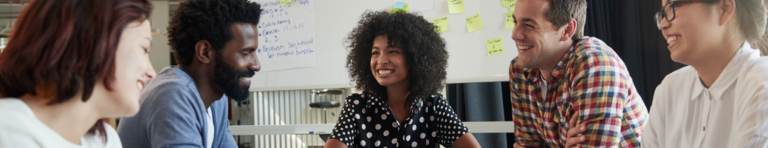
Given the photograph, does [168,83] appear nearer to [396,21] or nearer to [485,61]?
[396,21]

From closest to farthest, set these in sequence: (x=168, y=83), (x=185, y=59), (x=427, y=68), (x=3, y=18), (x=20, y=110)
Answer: (x=20, y=110), (x=168, y=83), (x=185, y=59), (x=427, y=68), (x=3, y=18)

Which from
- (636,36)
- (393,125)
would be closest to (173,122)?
(393,125)

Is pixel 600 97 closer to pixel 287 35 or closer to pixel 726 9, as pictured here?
pixel 726 9

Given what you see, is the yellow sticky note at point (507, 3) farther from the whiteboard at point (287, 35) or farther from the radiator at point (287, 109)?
the radiator at point (287, 109)

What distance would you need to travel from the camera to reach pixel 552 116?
4.93 feet

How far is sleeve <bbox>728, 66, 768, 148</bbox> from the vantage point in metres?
0.93

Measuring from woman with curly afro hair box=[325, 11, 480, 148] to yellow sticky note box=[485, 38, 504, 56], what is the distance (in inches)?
23.2

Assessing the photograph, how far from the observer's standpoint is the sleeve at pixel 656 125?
1.25m

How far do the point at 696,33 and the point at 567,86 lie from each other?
1.26 ft

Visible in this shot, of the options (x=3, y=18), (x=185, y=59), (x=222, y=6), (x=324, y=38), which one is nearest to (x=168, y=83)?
(x=185, y=59)

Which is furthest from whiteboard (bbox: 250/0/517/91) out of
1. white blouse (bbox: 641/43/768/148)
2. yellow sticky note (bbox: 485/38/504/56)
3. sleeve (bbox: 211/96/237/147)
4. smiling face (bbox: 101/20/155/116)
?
smiling face (bbox: 101/20/155/116)

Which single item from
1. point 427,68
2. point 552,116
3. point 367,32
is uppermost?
point 367,32

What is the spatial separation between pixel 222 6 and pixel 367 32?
66 centimetres

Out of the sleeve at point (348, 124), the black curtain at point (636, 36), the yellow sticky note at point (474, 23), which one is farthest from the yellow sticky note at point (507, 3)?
the sleeve at point (348, 124)
